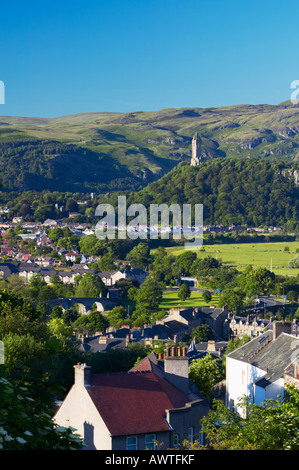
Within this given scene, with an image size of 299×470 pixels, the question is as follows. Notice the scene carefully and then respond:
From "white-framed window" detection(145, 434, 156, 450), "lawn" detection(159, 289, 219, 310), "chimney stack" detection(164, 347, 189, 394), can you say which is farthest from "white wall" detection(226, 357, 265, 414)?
"lawn" detection(159, 289, 219, 310)

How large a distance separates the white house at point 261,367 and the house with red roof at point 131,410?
3467 mm

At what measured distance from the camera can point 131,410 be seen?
1545cm

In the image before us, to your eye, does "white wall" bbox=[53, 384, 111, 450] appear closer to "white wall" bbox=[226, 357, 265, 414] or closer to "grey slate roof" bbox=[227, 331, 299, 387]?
"grey slate roof" bbox=[227, 331, 299, 387]

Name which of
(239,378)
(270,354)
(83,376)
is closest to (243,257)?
(239,378)

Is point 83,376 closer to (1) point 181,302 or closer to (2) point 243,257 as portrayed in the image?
(1) point 181,302

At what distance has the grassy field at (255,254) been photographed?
10019cm

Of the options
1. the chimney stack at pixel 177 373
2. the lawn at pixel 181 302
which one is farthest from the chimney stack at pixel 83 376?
the lawn at pixel 181 302

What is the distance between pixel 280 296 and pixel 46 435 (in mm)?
71662

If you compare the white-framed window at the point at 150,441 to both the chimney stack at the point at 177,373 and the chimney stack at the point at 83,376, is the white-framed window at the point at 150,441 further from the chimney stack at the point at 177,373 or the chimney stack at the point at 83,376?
the chimney stack at the point at 177,373

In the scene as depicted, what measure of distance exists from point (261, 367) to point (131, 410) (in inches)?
314

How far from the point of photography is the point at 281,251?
119438mm

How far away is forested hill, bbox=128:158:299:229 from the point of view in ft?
547

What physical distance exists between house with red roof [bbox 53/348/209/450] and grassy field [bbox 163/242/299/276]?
7566cm

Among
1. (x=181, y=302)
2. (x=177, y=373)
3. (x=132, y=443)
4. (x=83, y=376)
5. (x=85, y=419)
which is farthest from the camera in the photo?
(x=181, y=302)
